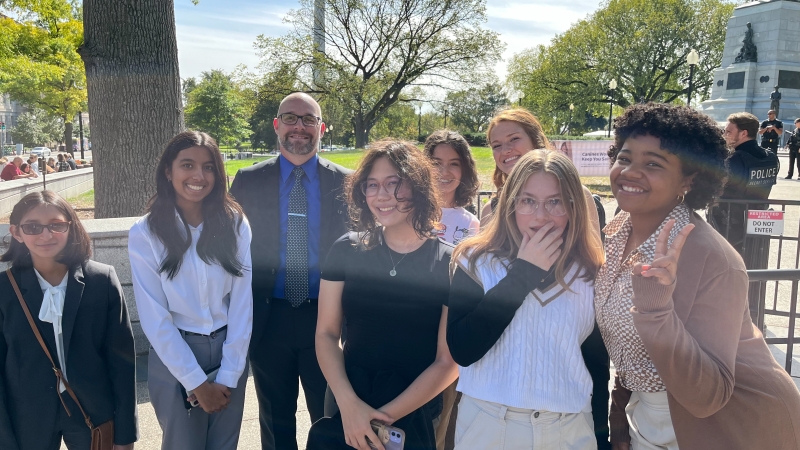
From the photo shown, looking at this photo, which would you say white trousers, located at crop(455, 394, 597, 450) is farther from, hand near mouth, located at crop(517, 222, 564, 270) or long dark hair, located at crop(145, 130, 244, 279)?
long dark hair, located at crop(145, 130, 244, 279)

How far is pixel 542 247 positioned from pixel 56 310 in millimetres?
2361

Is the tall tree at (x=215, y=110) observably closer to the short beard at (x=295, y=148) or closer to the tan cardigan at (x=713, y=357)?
the short beard at (x=295, y=148)

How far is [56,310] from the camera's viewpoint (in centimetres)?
257

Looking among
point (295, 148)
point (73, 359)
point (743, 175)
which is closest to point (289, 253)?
point (295, 148)

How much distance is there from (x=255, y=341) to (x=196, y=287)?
60 cm

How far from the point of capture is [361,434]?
220cm

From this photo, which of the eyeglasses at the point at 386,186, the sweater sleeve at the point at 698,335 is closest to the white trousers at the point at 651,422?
the sweater sleeve at the point at 698,335

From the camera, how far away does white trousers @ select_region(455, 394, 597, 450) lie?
6.18 feet

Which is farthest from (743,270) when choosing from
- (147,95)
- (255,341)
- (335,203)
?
(147,95)

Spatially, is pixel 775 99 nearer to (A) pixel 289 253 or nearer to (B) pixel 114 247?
(A) pixel 289 253

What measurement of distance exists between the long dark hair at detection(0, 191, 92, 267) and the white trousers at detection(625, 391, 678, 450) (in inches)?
107

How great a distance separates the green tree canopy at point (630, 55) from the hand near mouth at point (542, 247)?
41.0 meters

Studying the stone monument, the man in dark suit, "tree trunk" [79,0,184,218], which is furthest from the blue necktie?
the stone monument

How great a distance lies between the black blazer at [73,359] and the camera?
8.22 ft
